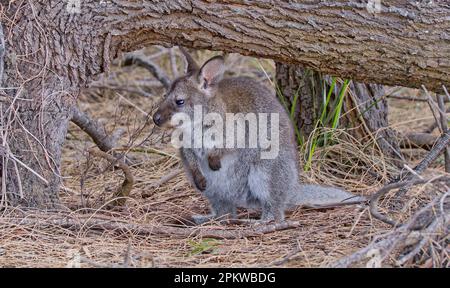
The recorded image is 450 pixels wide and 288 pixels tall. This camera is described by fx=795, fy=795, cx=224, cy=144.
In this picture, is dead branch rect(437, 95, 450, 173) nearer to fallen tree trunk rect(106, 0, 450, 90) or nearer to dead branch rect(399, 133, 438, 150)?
fallen tree trunk rect(106, 0, 450, 90)

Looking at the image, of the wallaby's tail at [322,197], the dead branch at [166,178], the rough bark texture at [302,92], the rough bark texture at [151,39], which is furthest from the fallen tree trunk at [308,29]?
the dead branch at [166,178]

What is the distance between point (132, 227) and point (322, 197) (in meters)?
1.22

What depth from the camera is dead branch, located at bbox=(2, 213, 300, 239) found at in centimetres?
425

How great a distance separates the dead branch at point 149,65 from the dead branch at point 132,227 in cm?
275

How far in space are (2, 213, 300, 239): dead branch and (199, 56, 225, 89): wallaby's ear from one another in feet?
3.08

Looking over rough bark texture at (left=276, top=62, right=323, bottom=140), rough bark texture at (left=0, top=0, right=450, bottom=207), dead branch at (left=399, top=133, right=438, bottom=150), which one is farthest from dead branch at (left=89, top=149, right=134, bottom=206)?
dead branch at (left=399, top=133, right=438, bottom=150)

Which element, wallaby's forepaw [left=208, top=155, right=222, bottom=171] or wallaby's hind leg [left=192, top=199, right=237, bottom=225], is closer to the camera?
wallaby's forepaw [left=208, top=155, right=222, bottom=171]

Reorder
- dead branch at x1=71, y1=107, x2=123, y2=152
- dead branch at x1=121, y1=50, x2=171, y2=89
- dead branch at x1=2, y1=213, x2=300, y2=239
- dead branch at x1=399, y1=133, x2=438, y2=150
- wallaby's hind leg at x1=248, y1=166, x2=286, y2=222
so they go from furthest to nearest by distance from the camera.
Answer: dead branch at x1=121, y1=50, x2=171, y2=89 < dead branch at x1=399, y1=133, x2=438, y2=150 < dead branch at x1=71, y1=107, x2=123, y2=152 < wallaby's hind leg at x1=248, y1=166, x2=286, y2=222 < dead branch at x1=2, y1=213, x2=300, y2=239

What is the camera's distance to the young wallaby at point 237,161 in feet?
15.6

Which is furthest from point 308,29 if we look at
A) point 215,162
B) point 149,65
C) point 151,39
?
point 149,65

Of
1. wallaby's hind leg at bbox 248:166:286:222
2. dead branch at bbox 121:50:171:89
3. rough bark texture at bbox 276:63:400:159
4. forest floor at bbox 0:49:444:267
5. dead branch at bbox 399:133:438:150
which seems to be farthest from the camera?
dead branch at bbox 121:50:171:89

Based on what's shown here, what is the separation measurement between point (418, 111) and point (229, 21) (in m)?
3.24

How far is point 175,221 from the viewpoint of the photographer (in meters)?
4.79

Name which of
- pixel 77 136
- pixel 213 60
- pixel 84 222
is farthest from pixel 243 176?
pixel 77 136
